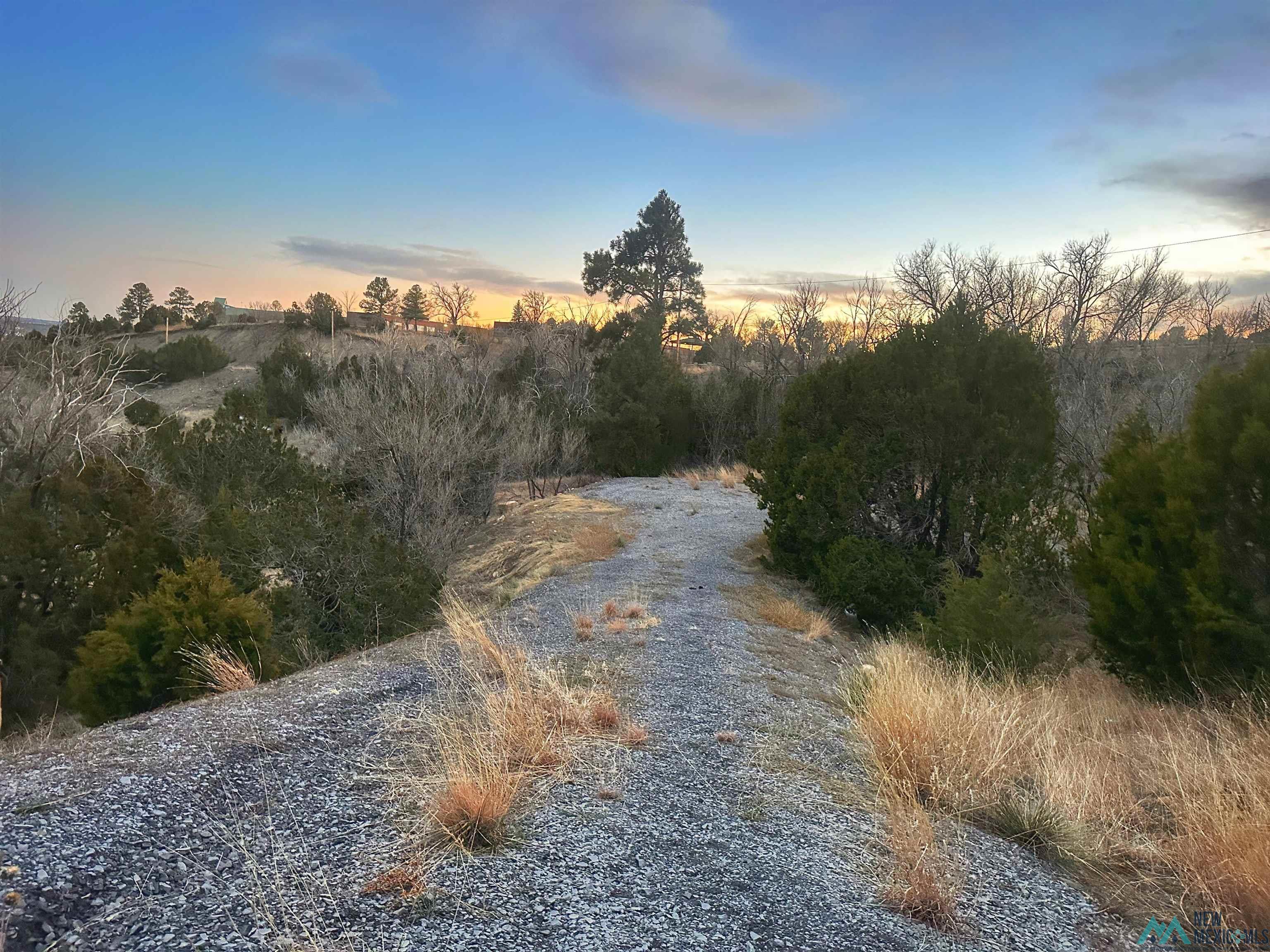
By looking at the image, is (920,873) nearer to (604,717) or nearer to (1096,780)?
(1096,780)

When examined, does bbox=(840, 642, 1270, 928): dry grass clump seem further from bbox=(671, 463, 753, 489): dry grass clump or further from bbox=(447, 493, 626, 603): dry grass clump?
bbox=(671, 463, 753, 489): dry grass clump

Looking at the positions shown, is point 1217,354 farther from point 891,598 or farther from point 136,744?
point 136,744

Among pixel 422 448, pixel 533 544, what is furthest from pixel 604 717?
pixel 422 448

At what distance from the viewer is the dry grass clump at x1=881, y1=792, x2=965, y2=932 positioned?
3.07m

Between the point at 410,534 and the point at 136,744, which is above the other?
the point at 136,744

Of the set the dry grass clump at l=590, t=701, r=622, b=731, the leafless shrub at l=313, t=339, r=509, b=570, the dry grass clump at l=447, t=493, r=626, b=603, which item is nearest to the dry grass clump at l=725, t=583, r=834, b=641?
the dry grass clump at l=447, t=493, r=626, b=603

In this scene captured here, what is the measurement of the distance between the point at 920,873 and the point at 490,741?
217 centimetres

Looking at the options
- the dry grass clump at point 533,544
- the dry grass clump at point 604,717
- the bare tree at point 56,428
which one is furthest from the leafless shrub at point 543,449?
the dry grass clump at point 604,717

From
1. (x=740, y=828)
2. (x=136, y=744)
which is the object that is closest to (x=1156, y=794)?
(x=740, y=828)

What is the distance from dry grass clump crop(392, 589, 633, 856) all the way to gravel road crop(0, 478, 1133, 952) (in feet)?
0.49

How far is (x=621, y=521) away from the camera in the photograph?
1677cm

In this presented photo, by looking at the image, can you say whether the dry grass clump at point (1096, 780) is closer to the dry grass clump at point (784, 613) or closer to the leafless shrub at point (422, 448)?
the dry grass clump at point (784, 613)

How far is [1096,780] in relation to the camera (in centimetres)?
425

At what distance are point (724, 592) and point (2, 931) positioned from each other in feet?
27.9
